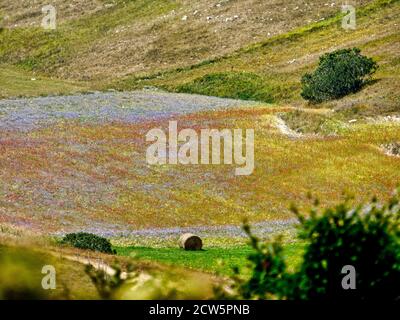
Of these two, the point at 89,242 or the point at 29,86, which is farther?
the point at 29,86

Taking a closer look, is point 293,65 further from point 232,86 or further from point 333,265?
point 333,265

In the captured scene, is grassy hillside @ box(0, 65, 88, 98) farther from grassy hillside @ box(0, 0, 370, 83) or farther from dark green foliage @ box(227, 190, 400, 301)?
dark green foliage @ box(227, 190, 400, 301)

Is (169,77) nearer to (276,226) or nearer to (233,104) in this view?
(233,104)

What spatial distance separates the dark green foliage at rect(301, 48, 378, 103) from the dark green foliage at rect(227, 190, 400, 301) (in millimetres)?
79588

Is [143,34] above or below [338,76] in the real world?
above

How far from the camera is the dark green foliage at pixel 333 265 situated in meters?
14.5

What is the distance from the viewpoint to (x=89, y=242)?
35.6 meters

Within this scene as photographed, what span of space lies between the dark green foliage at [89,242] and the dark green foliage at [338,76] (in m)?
61.6

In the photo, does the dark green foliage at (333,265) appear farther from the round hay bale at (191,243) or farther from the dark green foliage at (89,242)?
the round hay bale at (191,243)

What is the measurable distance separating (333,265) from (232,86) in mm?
100397

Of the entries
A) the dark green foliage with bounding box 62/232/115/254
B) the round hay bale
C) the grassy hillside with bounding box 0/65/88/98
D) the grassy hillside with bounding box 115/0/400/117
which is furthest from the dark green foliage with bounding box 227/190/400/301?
the grassy hillside with bounding box 0/65/88/98

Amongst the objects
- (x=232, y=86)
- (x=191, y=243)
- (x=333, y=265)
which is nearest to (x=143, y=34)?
(x=232, y=86)

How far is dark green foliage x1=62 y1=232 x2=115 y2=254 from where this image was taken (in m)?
34.8
